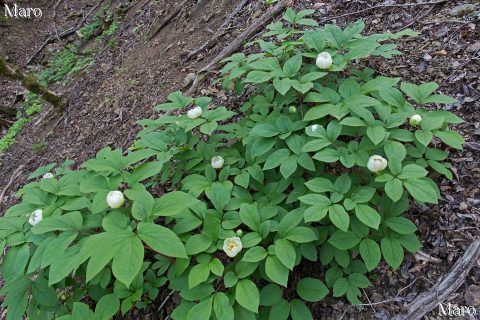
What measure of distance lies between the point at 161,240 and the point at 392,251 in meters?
1.05

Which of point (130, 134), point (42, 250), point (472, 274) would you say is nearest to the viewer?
point (42, 250)

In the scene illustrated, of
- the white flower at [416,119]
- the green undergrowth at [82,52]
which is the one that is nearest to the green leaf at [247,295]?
the white flower at [416,119]

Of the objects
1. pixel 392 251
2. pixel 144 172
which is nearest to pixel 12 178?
pixel 144 172

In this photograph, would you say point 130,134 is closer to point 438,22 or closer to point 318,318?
point 318,318

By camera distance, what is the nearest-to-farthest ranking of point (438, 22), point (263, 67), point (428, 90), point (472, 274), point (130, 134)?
point (472, 274), point (428, 90), point (263, 67), point (438, 22), point (130, 134)

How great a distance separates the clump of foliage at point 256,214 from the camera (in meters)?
1.52

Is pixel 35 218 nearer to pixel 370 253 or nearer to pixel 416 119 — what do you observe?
pixel 370 253

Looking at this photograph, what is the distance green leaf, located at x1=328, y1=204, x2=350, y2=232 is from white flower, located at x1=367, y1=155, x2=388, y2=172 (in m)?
0.26

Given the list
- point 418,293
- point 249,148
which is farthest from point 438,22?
point 418,293

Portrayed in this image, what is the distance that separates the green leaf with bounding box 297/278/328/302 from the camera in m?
1.67

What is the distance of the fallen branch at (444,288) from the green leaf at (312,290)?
15.5 inches

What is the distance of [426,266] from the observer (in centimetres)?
180

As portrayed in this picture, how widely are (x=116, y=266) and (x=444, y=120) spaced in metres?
1.70

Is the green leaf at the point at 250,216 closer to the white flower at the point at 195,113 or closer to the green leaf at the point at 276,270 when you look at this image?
the green leaf at the point at 276,270
